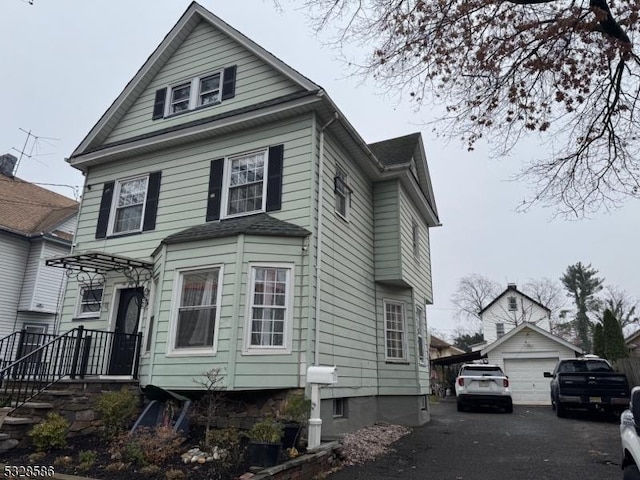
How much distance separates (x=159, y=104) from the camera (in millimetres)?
11875

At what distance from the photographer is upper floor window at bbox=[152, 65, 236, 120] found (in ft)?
35.9

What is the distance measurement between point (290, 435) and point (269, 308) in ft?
7.50

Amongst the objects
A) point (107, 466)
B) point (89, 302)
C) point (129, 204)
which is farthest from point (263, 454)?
point (129, 204)

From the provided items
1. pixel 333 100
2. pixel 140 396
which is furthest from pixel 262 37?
pixel 140 396

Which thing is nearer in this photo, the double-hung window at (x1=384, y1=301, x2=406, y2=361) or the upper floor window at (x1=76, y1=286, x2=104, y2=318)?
the upper floor window at (x1=76, y1=286, x2=104, y2=318)

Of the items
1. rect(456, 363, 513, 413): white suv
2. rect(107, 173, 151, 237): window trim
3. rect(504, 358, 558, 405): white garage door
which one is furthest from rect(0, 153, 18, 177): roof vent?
rect(504, 358, 558, 405): white garage door

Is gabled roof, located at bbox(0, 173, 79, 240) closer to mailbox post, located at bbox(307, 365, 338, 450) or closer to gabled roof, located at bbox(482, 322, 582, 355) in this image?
mailbox post, located at bbox(307, 365, 338, 450)

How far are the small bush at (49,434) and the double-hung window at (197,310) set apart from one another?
219cm

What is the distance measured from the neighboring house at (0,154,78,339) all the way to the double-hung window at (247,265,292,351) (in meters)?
12.9

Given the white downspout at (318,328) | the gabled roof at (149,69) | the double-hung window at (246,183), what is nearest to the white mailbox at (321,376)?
the white downspout at (318,328)

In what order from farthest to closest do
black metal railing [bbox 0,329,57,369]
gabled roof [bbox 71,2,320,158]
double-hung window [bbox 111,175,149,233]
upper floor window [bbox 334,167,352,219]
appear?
gabled roof [bbox 71,2,320,158] → double-hung window [bbox 111,175,149,233] → upper floor window [bbox 334,167,352,219] → black metal railing [bbox 0,329,57,369]

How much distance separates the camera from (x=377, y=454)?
8.08 metres

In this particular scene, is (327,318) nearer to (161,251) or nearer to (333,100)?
(161,251)

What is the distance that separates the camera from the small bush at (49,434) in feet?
22.4
